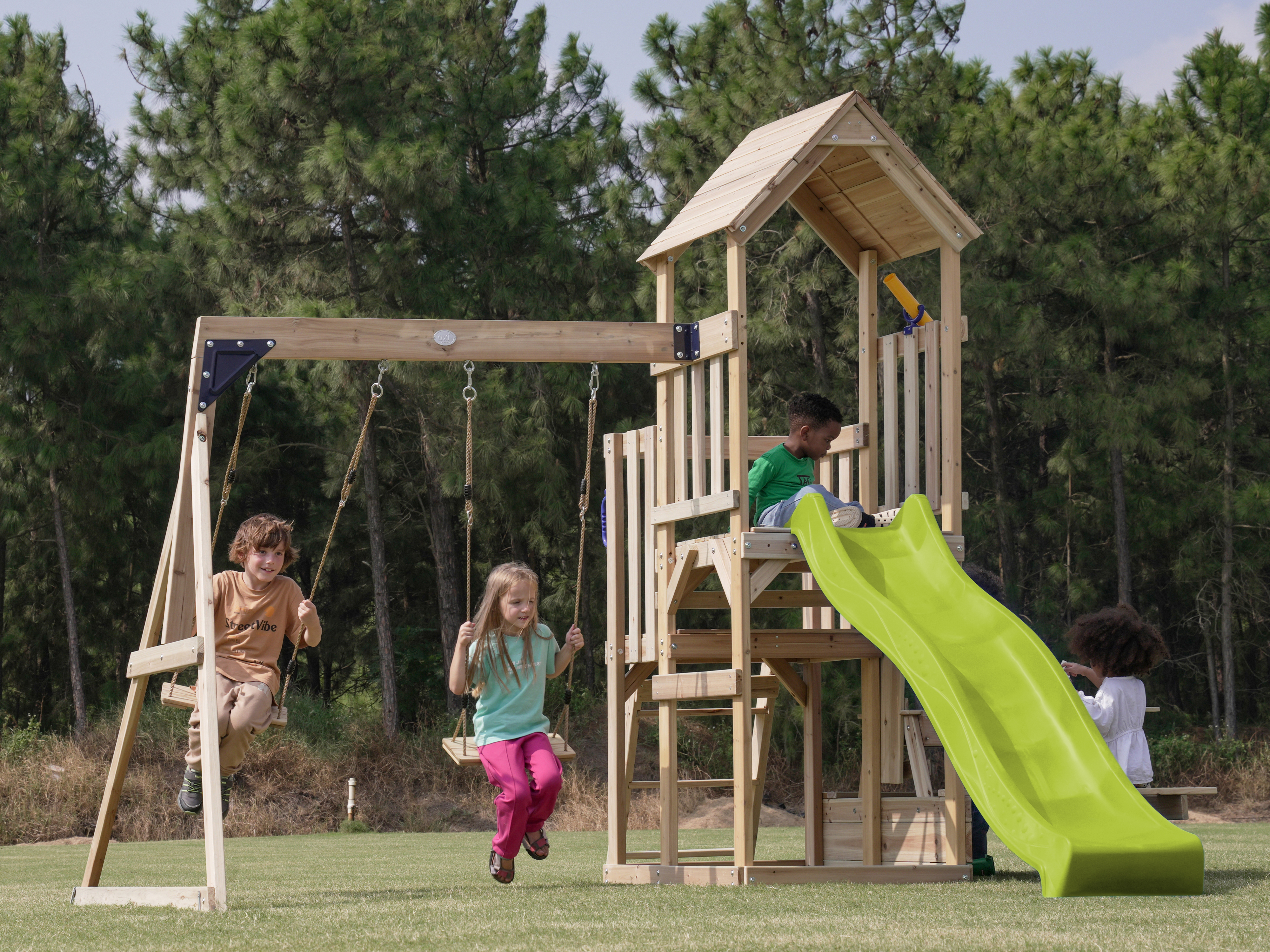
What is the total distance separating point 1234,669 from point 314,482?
15462 millimetres

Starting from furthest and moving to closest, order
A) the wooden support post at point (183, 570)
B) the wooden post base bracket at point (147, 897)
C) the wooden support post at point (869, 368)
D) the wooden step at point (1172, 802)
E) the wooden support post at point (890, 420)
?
→ the wooden support post at point (869, 368) → the wooden support post at point (890, 420) → the wooden step at point (1172, 802) → the wooden support post at point (183, 570) → the wooden post base bracket at point (147, 897)

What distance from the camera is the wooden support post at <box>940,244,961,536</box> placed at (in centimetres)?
799

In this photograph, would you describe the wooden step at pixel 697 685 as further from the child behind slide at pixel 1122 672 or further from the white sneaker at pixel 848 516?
the child behind slide at pixel 1122 672

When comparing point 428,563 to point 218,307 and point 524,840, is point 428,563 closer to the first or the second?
point 218,307

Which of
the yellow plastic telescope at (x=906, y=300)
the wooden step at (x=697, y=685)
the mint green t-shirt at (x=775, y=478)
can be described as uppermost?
the yellow plastic telescope at (x=906, y=300)

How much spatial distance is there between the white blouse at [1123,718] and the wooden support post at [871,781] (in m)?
1.11

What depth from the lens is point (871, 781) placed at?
7789mm

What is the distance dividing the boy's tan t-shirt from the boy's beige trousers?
2.9 inches

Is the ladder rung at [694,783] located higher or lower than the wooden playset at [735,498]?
lower

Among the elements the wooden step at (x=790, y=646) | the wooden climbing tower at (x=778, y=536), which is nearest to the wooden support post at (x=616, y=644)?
the wooden climbing tower at (x=778, y=536)

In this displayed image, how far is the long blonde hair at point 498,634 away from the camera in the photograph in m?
7.11

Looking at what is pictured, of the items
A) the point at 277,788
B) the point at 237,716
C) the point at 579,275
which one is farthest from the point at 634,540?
Answer: the point at 579,275

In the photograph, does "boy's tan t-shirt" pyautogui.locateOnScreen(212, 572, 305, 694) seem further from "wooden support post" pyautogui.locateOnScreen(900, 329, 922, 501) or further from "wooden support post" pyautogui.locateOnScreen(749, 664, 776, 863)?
"wooden support post" pyautogui.locateOnScreen(900, 329, 922, 501)

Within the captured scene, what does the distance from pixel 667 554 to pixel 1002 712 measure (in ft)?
7.19
